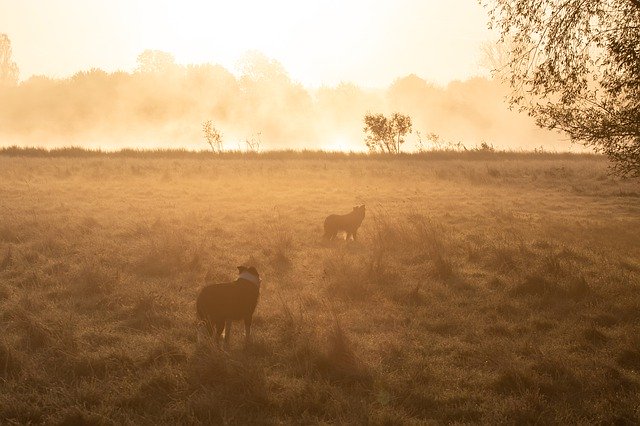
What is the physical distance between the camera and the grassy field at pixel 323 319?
5922 millimetres

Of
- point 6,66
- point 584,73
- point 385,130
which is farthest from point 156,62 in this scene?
point 584,73

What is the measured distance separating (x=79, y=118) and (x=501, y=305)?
100 m

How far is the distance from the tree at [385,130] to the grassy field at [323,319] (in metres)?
31.3

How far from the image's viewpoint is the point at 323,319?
8.55 m

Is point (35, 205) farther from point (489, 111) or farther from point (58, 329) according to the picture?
point (489, 111)

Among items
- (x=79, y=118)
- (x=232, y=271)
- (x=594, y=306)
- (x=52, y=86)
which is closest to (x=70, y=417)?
(x=232, y=271)

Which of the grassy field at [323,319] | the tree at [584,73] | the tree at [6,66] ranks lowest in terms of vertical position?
the grassy field at [323,319]

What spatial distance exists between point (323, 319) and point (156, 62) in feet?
326

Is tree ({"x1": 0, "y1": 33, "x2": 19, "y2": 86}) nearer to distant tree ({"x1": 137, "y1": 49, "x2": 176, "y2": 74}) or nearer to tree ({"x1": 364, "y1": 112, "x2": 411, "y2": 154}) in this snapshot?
distant tree ({"x1": 137, "y1": 49, "x2": 176, "y2": 74})

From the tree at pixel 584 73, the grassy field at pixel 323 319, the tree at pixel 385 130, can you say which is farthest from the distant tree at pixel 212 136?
the tree at pixel 584 73

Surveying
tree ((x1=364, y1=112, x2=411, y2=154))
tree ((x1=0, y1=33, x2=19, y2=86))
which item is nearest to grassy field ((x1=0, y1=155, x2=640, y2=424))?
tree ((x1=364, y1=112, x2=411, y2=154))

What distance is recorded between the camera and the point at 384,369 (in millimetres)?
6887

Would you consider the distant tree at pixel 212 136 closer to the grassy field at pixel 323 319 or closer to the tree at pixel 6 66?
the grassy field at pixel 323 319

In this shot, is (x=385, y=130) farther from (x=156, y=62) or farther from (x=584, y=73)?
(x=156, y=62)
